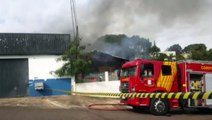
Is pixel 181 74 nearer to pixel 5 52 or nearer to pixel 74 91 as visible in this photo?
pixel 74 91

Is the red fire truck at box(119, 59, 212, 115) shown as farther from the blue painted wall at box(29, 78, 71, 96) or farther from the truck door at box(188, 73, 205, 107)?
the blue painted wall at box(29, 78, 71, 96)

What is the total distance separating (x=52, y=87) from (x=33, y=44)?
4.06 meters

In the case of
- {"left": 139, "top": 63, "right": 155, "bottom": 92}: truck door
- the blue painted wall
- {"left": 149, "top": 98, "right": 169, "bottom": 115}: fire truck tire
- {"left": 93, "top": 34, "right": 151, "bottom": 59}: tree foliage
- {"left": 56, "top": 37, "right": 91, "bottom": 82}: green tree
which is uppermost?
{"left": 93, "top": 34, "right": 151, "bottom": 59}: tree foliage

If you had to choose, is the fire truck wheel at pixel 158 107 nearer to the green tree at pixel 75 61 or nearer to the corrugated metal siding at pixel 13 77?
the green tree at pixel 75 61

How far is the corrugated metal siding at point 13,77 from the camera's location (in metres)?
32.5

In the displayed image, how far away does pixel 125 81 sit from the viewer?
21.4 metres

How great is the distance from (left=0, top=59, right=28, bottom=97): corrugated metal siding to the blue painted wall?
2.19 ft

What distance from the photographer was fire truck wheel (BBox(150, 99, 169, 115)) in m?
20.2

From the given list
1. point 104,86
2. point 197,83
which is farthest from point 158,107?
point 104,86

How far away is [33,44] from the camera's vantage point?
3359 centimetres

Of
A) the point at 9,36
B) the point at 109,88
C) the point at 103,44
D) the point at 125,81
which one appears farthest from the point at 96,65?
the point at 125,81

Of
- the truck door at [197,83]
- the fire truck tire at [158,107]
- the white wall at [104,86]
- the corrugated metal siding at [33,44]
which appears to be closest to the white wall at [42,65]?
the corrugated metal siding at [33,44]

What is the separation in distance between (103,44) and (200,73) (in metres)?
13.4

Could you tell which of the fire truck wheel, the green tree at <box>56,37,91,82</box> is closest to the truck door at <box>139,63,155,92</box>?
the fire truck wheel
